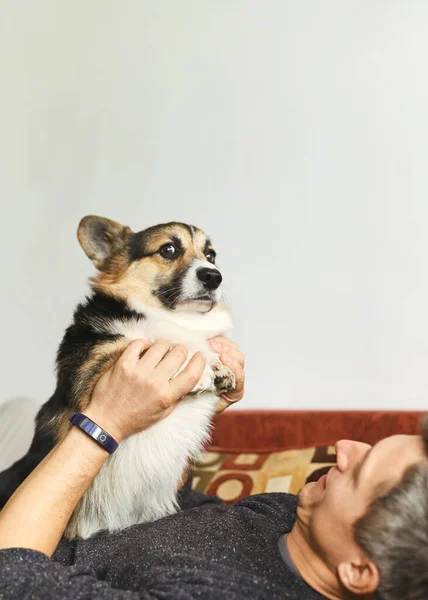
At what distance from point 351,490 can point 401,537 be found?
17cm

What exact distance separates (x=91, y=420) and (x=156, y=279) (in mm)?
683

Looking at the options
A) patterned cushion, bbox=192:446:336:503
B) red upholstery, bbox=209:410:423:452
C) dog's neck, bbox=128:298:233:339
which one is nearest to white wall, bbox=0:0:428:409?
red upholstery, bbox=209:410:423:452

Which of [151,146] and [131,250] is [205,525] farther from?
[151,146]

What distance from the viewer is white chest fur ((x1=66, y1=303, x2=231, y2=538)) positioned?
1389 mm

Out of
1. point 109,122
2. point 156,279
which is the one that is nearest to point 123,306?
point 156,279

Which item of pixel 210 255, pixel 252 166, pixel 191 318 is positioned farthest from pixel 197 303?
pixel 252 166

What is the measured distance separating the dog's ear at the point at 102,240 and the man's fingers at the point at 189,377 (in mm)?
675

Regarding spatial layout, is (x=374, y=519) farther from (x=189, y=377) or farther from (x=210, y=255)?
(x=210, y=255)

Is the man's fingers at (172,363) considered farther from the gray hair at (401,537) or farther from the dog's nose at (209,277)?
the gray hair at (401,537)

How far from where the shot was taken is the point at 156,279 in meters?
1.83

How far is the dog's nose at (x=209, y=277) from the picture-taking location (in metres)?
1.73

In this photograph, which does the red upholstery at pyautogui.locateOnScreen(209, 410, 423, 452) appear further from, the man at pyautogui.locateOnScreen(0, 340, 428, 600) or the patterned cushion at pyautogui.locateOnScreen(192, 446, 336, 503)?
the man at pyautogui.locateOnScreen(0, 340, 428, 600)

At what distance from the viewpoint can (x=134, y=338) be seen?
5.06ft

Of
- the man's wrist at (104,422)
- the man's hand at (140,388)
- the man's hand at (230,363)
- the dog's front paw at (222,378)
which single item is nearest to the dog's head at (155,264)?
the man's hand at (230,363)
